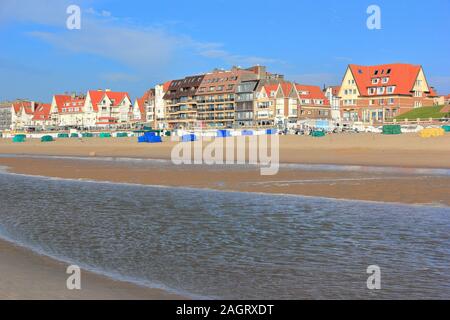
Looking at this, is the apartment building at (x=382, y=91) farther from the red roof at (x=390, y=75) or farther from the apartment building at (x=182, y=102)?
the apartment building at (x=182, y=102)

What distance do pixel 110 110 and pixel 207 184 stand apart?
144 meters

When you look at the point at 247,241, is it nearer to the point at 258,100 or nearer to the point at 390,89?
the point at 390,89

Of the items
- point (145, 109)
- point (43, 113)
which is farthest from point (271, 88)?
point (43, 113)

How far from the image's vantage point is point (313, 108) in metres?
116

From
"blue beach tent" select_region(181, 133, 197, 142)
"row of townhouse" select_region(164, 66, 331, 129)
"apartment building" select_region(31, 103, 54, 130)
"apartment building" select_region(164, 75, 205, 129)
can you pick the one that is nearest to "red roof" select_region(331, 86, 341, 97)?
"row of townhouse" select_region(164, 66, 331, 129)

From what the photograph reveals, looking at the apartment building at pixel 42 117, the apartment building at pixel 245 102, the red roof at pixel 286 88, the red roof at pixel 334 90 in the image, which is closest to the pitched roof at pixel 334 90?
the red roof at pixel 334 90

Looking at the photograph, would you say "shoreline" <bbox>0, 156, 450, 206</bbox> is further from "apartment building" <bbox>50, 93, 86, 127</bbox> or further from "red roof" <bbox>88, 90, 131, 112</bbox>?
"apartment building" <bbox>50, 93, 86, 127</bbox>

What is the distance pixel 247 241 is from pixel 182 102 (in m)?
126

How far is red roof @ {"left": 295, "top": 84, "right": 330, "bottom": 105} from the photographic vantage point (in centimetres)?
11419

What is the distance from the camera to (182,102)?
135 metres

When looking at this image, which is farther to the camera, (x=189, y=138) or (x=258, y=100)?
(x=258, y=100)

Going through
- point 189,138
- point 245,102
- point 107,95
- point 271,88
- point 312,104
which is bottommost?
point 189,138

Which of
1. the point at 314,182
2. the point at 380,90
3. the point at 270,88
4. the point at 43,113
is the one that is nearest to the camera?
the point at 314,182

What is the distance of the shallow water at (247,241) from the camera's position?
7934 millimetres
